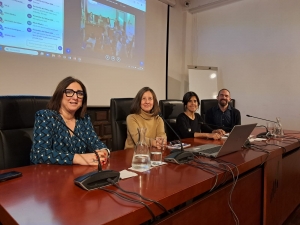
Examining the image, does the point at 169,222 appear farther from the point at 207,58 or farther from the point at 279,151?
the point at 207,58

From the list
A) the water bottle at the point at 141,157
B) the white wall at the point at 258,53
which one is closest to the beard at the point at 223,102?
the white wall at the point at 258,53

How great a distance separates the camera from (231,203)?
1.21 metres

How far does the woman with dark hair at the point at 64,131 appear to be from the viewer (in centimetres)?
111

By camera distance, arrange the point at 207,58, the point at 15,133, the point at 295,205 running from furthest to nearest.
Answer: the point at 207,58 → the point at 295,205 → the point at 15,133

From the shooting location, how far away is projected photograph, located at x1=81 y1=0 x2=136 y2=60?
2859 millimetres

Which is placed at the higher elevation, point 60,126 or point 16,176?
point 60,126

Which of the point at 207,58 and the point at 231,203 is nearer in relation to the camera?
the point at 231,203

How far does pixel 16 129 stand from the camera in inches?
53.2

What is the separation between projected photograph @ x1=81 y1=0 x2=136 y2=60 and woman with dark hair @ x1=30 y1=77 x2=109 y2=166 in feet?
5.43

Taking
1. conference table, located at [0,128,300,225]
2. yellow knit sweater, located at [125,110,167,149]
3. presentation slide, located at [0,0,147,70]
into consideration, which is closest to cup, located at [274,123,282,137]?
conference table, located at [0,128,300,225]

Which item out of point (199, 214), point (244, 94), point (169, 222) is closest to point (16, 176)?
point (169, 222)

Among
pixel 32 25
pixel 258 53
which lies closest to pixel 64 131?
pixel 32 25

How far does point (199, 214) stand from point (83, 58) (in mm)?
2398

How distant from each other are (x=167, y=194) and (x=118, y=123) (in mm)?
1170
